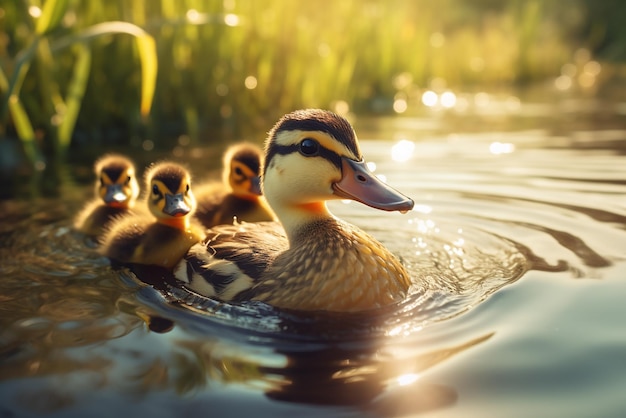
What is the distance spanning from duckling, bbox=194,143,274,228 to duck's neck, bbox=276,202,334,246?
1083mm

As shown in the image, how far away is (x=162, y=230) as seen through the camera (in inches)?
171

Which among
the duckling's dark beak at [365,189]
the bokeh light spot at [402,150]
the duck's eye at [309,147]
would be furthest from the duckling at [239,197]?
the bokeh light spot at [402,150]

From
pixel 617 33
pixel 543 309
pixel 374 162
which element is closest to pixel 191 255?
pixel 543 309

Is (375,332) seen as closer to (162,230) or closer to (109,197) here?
(162,230)

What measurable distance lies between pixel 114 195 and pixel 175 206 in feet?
2.67

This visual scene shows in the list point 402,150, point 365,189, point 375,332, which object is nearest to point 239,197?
point 365,189

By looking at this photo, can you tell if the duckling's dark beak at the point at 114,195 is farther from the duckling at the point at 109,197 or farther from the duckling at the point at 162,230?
the duckling at the point at 162,230

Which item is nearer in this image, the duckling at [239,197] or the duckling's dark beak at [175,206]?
the duckling's dark beak at [175,206]

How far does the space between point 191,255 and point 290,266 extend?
760 mm

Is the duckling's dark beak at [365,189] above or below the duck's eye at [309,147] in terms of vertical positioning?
below

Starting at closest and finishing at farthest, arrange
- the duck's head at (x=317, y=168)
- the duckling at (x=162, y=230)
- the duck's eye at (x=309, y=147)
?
the duck's head at (x=317, y=168) → the duck's eye at (x=309, y=147) → the duckling at (x=162, y=230)

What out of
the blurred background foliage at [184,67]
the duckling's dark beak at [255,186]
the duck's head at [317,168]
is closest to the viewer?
the duck's head at [317,168]

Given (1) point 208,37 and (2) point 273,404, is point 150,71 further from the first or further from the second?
(2) point 273,404

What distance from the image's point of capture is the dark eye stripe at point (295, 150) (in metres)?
3.60
